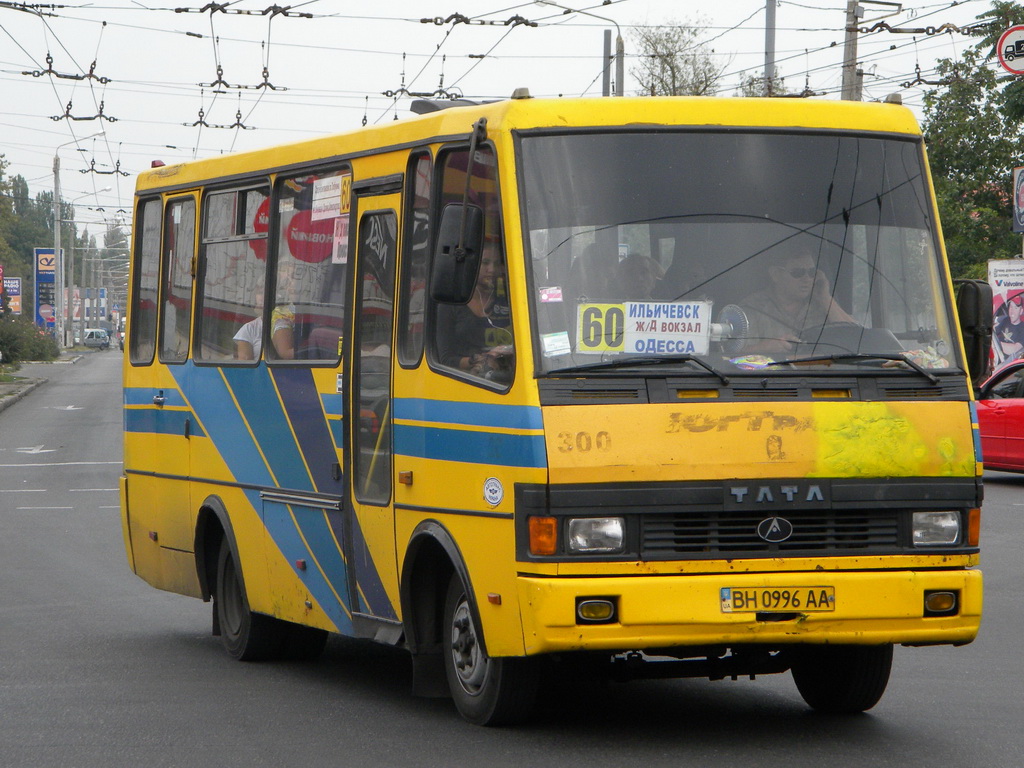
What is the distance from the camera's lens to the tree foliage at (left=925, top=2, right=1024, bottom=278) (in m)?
40.4

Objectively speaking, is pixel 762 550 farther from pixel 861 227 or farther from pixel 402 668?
pixel 402 668

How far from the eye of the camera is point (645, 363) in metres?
6.57

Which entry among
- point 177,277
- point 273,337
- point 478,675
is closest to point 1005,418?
point 177,277

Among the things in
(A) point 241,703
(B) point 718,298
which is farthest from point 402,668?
(B) point 718,298

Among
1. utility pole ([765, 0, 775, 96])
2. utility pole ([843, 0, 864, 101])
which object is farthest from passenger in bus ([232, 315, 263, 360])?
utility pole ([765, 0, 775, 96])

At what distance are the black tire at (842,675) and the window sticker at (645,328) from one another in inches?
57.6

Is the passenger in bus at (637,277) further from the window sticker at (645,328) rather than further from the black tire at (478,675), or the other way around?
the black tire at (478,675)

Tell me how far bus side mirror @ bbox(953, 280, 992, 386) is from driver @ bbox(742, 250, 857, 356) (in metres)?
0.66

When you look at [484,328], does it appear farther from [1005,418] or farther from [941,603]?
[1005,418]

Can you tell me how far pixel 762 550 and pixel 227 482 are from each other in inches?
157

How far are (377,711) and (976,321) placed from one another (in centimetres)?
311

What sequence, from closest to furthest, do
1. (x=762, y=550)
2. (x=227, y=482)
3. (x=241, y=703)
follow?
(x=762, y=550) < (x=241, y=703) < (x=227, y=482)

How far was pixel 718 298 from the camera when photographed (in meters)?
6.73

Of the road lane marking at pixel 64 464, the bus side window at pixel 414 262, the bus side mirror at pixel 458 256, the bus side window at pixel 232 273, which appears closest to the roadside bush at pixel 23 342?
the road lane marking at pixel 64 464
